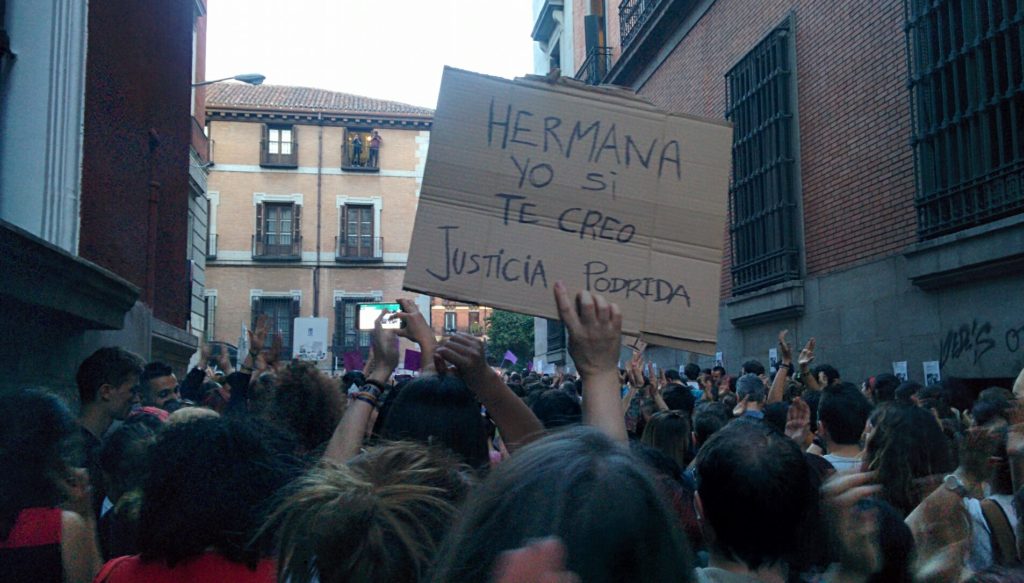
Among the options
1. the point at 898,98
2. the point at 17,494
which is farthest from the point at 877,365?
the point at 17,494

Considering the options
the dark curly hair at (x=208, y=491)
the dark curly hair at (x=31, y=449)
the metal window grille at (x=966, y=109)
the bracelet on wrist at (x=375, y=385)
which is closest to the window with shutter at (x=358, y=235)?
the metal window grille at (x=966, y=109)

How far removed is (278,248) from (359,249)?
12.4 feet

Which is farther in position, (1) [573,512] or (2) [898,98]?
(2) [898,98]

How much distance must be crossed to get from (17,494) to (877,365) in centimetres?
1033

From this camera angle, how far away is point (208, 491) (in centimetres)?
231

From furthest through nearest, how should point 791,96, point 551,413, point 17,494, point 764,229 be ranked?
point 764,229 → point 791,96 → point 551,413 → point 17,494

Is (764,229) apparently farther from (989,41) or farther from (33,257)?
(33,257)

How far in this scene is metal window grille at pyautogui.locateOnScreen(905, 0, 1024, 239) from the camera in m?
8.88

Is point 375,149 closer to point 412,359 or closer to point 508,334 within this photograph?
point 508,334

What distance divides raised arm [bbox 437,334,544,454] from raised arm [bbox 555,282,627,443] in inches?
13.1

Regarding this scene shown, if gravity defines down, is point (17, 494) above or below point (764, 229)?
below

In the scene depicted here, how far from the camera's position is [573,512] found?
109 centimetres

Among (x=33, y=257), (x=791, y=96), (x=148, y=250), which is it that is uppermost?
(x=791, y=96)

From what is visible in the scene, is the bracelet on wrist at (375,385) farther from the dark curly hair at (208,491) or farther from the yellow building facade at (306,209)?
the yellow building facade at (306,209)
